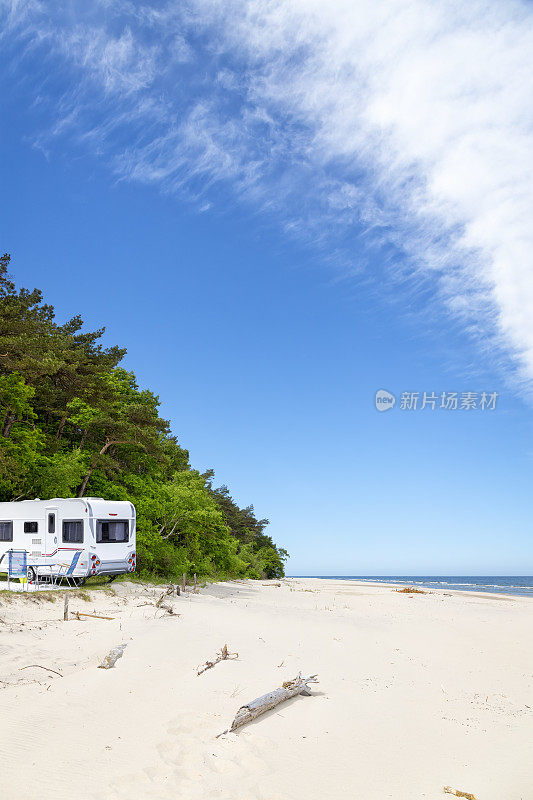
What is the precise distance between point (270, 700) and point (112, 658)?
11.5 feet

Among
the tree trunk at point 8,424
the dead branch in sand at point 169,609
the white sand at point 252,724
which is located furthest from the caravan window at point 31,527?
the dead branch in sand at point 169,609

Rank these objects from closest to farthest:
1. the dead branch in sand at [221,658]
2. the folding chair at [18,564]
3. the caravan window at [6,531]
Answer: the dead branch in sand at [221,658] < the folding chair at [18,564] < the caravan window at [6,531]

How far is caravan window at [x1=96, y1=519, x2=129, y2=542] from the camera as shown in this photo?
20.9 meters

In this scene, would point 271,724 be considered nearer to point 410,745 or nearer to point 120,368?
point 410,745

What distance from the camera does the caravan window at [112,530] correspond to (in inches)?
824

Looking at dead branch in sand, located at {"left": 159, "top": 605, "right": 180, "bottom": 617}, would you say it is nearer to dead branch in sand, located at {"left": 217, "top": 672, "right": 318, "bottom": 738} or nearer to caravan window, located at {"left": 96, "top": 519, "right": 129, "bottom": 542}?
caravan window, located at {"left": 96, "top": 519, "right": 129, "bottom": 542}

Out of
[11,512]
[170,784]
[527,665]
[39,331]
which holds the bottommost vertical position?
[527,665]

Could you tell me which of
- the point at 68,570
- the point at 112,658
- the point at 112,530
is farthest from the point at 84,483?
the point at 112,658

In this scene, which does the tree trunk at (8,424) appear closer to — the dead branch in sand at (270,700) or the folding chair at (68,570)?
the folding chair at (68,570)

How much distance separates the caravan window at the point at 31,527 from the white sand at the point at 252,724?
23.0 feet

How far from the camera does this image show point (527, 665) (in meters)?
13.1

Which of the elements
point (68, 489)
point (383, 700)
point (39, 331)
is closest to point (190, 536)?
point (68, 489)

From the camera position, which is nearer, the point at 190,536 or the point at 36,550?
the point at 36,550

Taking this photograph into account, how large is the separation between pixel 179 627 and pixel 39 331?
59.9ft
